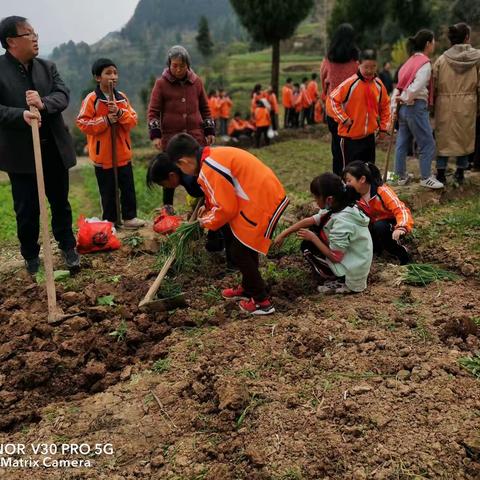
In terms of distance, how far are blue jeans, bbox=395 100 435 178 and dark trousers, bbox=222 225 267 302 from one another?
10.8ft

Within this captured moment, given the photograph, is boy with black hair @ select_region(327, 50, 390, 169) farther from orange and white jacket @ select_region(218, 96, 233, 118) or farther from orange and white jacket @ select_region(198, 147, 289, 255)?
orange and white jacket @ select_region(218, 96, 233, 118)

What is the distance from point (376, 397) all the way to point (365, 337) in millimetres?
524

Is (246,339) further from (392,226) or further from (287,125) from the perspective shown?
(287,125)

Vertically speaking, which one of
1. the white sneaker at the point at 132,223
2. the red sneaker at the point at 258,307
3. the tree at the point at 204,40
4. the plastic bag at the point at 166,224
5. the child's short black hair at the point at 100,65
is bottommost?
the red sneaker at the point at 258,307

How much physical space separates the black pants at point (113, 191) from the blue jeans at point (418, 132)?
3.21m

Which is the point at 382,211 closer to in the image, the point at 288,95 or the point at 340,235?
the point at 340,235

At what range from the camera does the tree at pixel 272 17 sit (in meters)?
15.9

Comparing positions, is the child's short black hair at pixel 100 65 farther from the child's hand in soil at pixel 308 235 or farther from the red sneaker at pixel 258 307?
the red sneaker at pixel 258 307

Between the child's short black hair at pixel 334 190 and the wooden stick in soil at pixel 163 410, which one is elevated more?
the child's short black hair at pixel 334 190

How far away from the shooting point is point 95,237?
15.3 ft

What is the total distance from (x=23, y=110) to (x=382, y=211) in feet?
9.58

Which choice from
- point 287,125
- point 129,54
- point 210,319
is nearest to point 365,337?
point 210,319

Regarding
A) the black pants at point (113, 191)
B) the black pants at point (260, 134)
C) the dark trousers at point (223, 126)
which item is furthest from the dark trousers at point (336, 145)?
the dark trousers at point (223, 126)

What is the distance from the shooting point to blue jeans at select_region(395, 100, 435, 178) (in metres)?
5.70
